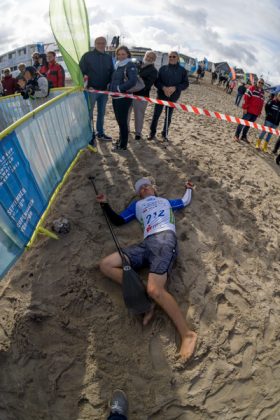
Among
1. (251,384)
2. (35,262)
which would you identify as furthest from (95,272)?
(251,384)

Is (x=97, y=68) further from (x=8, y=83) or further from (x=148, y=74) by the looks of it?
(x=8, y=83)

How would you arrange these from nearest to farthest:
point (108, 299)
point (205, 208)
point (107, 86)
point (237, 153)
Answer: point (108, 299)
point (205, 208)
point (107, 86)
point (237, 153)

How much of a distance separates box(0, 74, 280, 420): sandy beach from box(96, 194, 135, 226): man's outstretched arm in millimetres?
140

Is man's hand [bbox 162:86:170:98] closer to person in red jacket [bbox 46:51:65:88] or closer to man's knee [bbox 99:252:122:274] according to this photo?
person in red jacket [bbox 46:51:65:88]

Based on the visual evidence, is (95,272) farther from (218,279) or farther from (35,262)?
(218,279)

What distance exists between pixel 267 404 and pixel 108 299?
1.85m

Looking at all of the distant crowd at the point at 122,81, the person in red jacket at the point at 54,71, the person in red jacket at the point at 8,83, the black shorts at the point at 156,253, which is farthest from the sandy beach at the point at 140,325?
the person in red jacket at the point at 8,83

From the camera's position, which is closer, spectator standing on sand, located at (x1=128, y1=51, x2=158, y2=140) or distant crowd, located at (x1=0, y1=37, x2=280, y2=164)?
distant crowd, located at (x1=0, y1=37, x2=280, y2=164)

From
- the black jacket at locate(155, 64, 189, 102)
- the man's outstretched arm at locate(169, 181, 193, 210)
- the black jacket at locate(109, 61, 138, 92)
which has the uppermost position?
the black jacket at locate(109, 61, 138, 92)

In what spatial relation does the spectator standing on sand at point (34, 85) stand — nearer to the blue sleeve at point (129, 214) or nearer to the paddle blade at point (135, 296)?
the blue sleeve at point (129, 214)

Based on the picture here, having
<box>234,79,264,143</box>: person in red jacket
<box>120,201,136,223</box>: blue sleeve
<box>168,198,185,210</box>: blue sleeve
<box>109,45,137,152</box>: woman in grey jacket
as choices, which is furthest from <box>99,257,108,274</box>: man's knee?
<box>234,79,264,143</box>: person in red jacket

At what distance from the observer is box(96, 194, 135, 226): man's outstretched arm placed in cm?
414

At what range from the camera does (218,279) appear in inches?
146

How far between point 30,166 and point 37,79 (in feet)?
9.93
